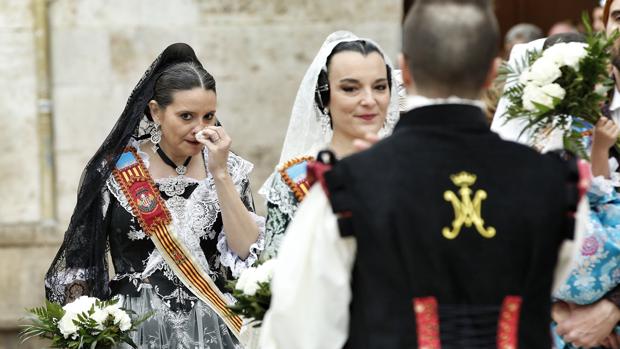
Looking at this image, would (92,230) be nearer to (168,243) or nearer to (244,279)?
(168,243)

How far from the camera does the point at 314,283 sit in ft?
11.5

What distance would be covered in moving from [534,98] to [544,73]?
12 cm

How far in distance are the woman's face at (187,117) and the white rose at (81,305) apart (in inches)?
30.1

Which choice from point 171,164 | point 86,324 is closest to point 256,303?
point 86,324

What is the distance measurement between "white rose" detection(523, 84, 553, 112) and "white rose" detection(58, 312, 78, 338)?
2.13 metres

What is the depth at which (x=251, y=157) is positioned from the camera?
30.2ft

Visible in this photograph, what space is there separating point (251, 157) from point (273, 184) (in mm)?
4254

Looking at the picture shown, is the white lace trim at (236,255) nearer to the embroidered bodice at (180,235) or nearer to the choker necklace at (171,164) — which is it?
the embroidered bodice at (180,235)

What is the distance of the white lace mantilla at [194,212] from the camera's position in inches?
226

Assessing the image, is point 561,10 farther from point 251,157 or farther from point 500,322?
point 500,322

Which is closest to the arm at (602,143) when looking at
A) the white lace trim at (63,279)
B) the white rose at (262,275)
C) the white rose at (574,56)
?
the white rose at (574,56)

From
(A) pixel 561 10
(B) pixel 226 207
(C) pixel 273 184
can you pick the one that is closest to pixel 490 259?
(C) pixel 273 184

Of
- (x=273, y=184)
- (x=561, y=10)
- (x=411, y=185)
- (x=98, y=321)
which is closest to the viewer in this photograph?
(x=411, y=185)

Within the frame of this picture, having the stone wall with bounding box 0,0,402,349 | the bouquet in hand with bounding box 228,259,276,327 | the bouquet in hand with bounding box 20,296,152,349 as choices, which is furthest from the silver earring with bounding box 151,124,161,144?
the stone wall with bounding box 0,0,402,349
